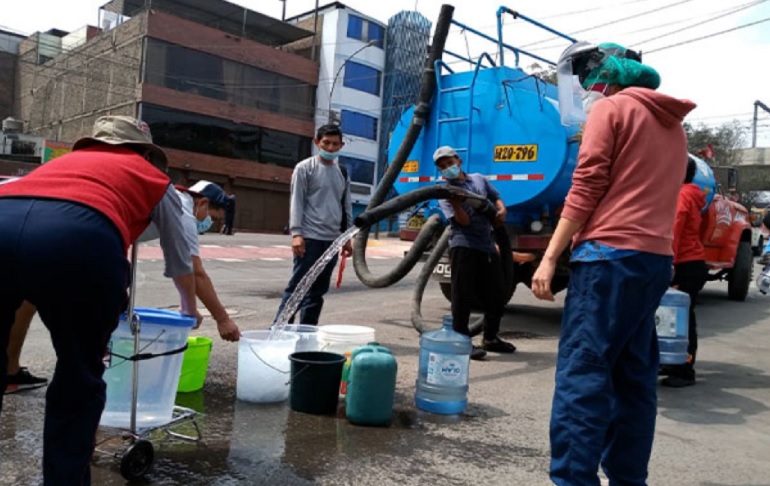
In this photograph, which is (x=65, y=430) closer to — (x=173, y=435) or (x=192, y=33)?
(x=173, y=435)

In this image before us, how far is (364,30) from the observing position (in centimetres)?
3888

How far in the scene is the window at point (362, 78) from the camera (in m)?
37.6

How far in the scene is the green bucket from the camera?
13.1 feet

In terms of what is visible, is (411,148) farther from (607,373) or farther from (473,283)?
(607,373)

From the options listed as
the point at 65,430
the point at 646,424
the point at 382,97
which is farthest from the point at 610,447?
the point at 382,97

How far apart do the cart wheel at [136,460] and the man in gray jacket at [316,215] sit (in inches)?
91.3

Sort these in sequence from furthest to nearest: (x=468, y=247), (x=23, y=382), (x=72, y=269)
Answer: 1. (x=468, y=247)
2. (x=23, y=382)
3. (x=72, y=269)

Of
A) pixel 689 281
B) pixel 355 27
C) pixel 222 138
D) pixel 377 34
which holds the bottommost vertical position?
pixel 689 281

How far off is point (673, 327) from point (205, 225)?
137 inches

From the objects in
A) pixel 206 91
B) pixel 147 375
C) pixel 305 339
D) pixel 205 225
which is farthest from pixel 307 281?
pixel 206 91

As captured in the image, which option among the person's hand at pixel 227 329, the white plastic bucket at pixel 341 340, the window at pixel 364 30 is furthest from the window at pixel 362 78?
the person's hand at pixel 227 329

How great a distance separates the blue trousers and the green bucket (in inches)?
91.5

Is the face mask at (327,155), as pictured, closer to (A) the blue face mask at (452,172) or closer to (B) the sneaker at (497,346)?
(A) the blue face mask at (452,172)

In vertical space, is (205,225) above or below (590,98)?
below
